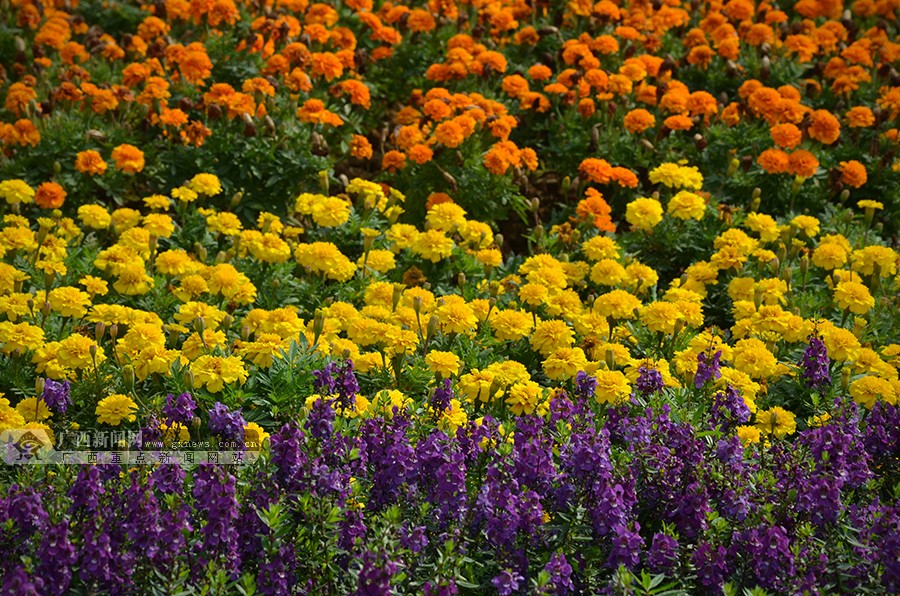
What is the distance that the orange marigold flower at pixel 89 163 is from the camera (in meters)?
5.53

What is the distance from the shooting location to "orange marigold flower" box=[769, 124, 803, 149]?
597cm

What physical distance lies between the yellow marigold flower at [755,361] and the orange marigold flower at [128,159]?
3141 mm

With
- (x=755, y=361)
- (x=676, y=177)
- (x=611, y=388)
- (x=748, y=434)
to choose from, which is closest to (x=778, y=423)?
(x=748, y=434)

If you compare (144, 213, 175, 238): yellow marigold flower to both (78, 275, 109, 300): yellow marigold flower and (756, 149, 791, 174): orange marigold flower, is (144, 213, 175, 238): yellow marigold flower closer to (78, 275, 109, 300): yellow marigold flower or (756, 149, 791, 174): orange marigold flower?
(78, 275, 109, 300): yellow marigold flower

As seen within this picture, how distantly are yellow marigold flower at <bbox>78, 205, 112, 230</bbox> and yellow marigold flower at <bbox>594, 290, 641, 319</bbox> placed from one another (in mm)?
2342

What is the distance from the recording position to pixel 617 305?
4555 millimetres

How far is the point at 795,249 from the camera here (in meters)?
5.12

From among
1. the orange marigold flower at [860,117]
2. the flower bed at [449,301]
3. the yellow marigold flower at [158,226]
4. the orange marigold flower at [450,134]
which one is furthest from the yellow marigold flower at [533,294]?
→ the orange marigold flower at [860,117]

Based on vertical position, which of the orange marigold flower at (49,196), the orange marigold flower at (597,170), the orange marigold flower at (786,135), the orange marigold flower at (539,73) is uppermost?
the orange marigold flower at (786,135)

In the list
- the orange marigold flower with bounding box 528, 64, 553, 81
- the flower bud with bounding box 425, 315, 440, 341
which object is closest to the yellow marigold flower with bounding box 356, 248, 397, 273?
the flower bud with bounding box 425, 315, 440, 341

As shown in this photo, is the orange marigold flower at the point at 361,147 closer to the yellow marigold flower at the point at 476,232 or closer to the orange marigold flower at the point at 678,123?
the yellow marigold flower at the point at 476,232

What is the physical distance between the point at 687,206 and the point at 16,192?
3288 millimetres

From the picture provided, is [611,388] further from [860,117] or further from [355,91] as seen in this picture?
[860,117]

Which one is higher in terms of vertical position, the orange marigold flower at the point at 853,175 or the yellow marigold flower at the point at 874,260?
the orange marigold flower at the point at 853,175
